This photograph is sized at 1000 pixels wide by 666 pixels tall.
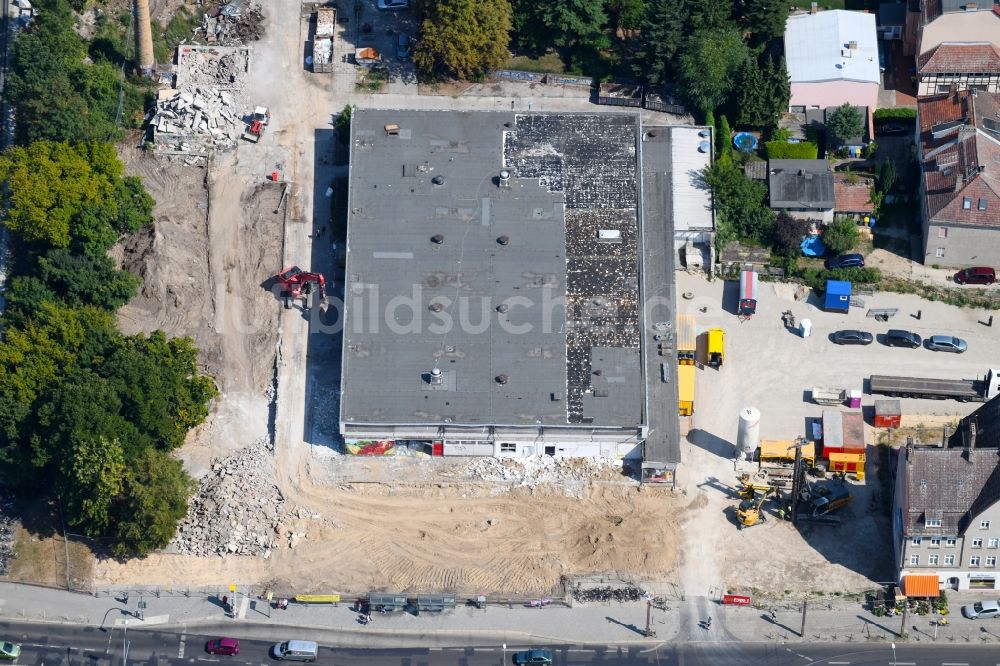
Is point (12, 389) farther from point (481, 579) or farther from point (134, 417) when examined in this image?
point (481, 579)

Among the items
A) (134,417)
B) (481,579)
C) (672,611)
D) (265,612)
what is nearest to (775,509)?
(672,611)

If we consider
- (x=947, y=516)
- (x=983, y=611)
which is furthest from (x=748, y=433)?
(x=983, y=611)

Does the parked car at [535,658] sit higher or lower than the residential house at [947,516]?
lower

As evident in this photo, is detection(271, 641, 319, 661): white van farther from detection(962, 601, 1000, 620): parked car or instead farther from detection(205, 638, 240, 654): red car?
detection(962, 601, 1000, 620): parked car

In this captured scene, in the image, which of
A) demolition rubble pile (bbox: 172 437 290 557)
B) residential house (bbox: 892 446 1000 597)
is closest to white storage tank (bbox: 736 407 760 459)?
residential house (bbox: 892 446 1000 597)

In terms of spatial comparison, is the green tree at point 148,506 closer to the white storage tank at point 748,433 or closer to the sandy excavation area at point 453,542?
the sandy excavation area at point 453,542

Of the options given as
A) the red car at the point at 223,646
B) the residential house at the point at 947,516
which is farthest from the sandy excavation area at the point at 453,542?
the residential house at the point at 947,516

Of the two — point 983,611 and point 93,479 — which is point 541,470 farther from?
point 983,611
